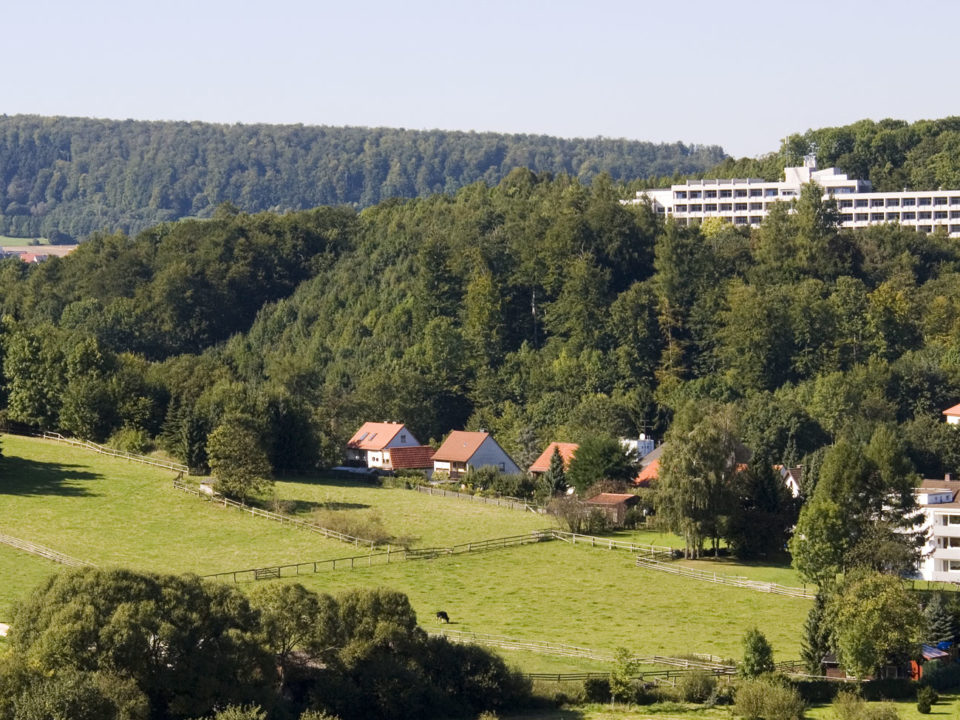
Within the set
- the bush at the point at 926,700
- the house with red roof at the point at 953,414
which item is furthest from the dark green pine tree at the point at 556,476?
the bush at the point at 926,700

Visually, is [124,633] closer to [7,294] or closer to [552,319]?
[552,319]

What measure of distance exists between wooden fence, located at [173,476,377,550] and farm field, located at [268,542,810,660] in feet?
13.6

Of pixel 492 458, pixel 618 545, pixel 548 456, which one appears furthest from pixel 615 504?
pixel 492 458

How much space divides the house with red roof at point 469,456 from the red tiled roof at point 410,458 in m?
0.68

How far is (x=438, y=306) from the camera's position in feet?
446

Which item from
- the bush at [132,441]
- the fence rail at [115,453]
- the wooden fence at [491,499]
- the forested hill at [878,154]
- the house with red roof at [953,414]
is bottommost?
the wooden fence at [491,499]

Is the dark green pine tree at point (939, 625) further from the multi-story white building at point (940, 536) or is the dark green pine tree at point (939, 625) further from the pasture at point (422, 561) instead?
the multi-story white building at point (940, 536)

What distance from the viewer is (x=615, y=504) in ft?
280

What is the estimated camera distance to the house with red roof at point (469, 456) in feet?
337

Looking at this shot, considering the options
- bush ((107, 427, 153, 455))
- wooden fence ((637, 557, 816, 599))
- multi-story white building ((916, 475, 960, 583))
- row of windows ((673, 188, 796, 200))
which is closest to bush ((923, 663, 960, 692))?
wooden fence ((637, 557, 816, 599))

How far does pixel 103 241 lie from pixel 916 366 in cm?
7549

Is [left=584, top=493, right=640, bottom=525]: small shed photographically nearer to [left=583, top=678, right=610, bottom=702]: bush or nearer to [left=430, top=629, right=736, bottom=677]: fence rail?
[left=430, top=629, right=736, bottom=677]: fence rail

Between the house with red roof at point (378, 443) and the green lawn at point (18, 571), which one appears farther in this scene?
the house with red roof at point (378, 443)

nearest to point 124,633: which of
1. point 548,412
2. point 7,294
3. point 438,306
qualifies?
point 548,412
